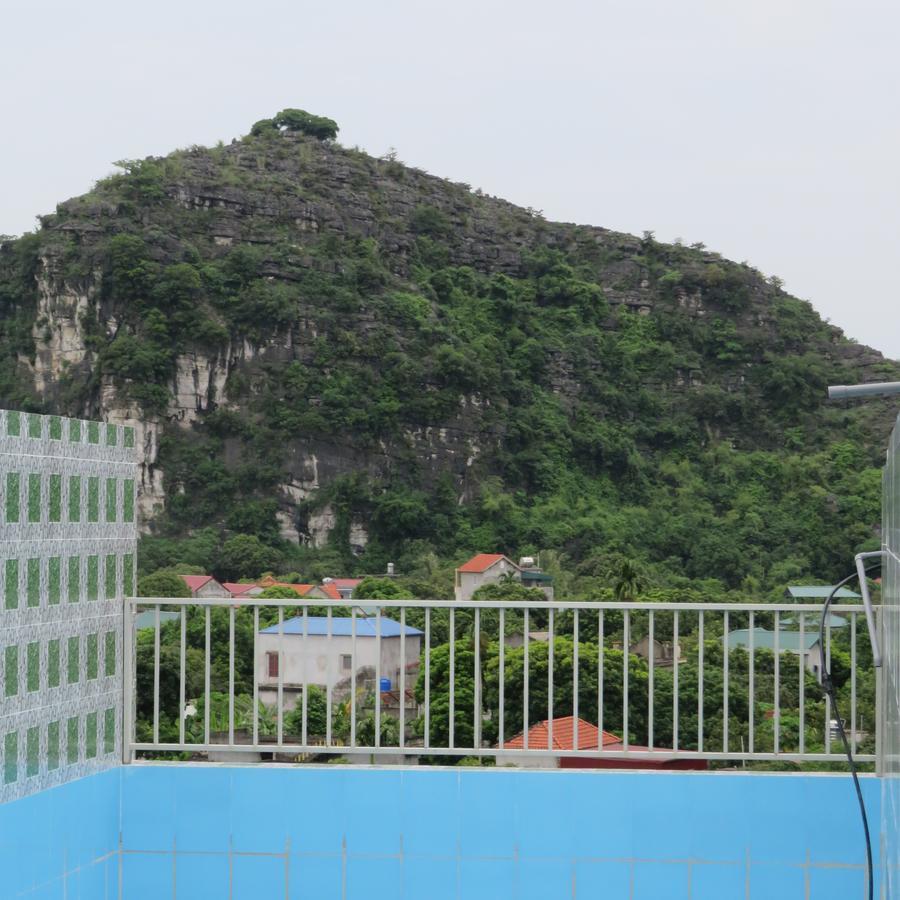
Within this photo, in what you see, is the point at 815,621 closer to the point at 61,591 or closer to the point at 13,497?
the point at 61,591

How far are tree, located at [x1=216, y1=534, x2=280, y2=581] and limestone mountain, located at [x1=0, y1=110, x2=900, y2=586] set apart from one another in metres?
0.54

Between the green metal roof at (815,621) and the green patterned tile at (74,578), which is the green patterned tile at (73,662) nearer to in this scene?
the green patterned tile at (74,578)

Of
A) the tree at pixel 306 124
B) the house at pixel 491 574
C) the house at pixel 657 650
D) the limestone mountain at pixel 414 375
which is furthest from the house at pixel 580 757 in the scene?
the tree at pixel 306 124

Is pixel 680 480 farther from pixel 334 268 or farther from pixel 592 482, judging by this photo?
pixel 334 268

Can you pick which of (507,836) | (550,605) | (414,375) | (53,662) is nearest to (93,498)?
(53,662)

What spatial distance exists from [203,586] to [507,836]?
2892 centimetres

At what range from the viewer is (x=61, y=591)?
9.57 feet

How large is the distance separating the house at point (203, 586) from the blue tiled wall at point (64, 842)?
2589 centimetres

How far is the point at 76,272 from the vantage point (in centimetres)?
4412

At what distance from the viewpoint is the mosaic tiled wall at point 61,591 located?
105 inches

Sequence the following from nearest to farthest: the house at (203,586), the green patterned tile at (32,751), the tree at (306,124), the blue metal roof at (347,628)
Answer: the green patterned tile at (32,751), the blue metal roof at (347,628), the house at (203,586), the tree at (306,124)

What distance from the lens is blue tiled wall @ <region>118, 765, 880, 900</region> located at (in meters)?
3.05

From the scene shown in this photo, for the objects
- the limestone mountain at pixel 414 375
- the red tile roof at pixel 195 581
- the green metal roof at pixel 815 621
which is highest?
the limestone mountain at pixel 414 375

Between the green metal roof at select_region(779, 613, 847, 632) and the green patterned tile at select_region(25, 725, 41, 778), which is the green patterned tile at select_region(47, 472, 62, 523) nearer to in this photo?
the green patterned tile at select_region(25, 725, 41, 778)
